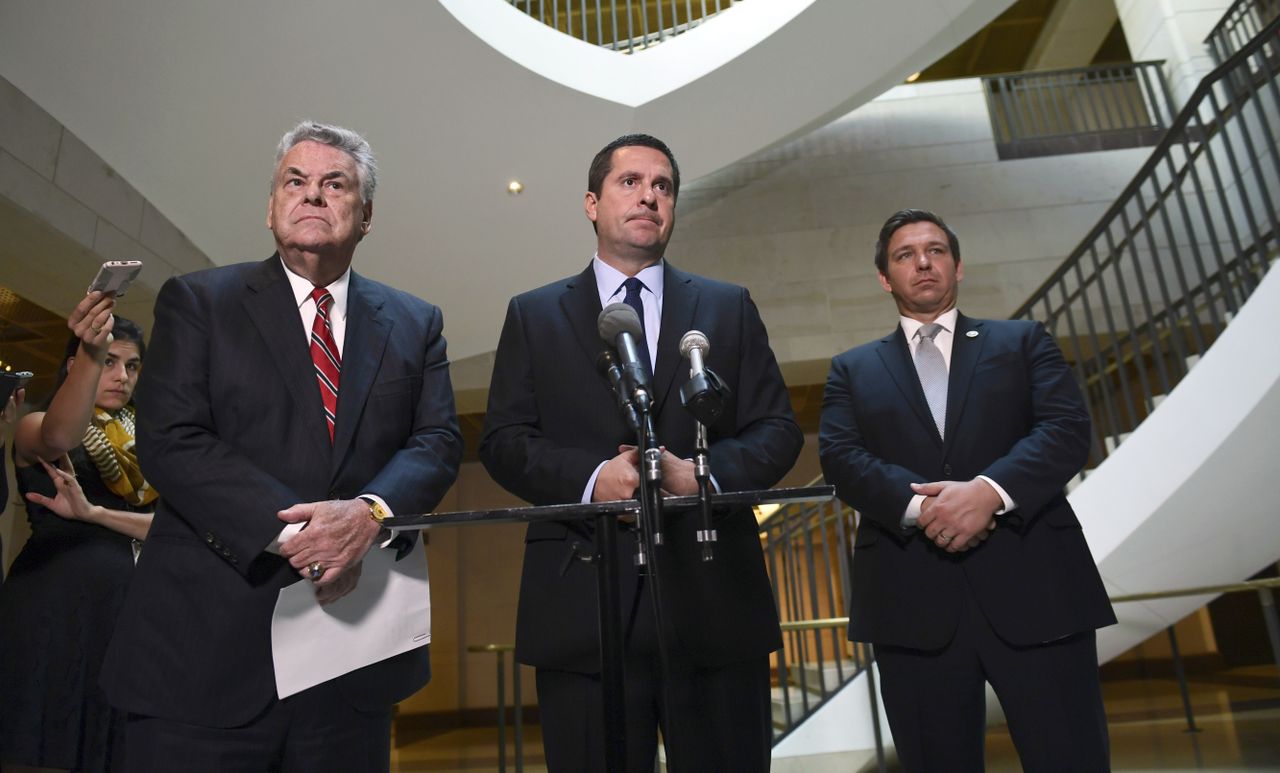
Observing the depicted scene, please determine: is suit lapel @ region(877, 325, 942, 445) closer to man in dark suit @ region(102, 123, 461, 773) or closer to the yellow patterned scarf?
man in dark suit @ region(102, 123, 461, 773)

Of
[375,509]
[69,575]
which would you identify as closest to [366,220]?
[375,509]

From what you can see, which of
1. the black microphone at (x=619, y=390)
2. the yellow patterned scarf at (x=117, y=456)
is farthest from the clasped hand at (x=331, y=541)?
the yellow patterned scarf at (x=117, y=456)

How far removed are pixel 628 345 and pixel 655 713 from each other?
2.01 ft

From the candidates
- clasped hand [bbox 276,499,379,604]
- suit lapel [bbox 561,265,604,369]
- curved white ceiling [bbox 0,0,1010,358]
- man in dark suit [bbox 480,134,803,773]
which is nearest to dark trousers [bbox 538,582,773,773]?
man in dark suit [bbox 480,134,803,773]

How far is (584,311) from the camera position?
5.87 ft

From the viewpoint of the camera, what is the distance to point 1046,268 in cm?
752

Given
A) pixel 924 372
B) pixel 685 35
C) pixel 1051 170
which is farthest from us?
pixel 1051 170

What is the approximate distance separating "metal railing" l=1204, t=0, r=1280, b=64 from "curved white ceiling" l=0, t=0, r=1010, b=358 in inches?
141

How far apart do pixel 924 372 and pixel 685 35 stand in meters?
3.70

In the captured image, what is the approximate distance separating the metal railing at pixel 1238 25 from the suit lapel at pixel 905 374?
6.73 meters

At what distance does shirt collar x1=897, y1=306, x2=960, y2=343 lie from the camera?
6.93 feet

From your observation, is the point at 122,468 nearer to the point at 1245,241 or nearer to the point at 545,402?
the point at 545,402

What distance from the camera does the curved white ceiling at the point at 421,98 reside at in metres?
3.96

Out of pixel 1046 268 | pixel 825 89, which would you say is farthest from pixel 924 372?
pixel 1046 268
